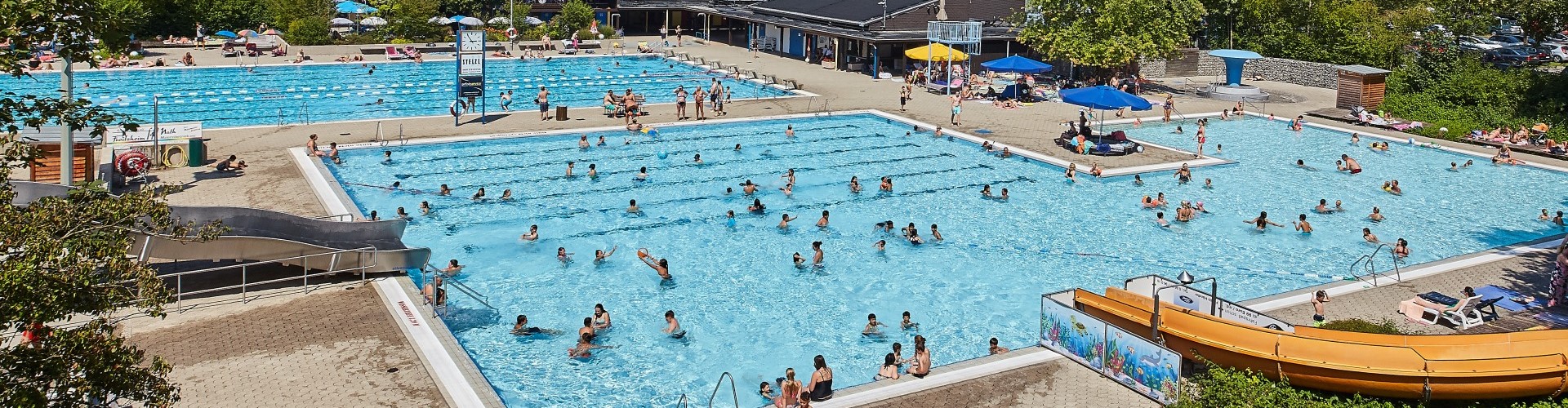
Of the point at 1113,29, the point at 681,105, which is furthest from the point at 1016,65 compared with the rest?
the point at 681,105

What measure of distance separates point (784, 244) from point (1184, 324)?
1008 cm

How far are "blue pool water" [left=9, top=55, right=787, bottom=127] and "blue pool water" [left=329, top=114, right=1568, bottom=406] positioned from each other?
8.48 metres

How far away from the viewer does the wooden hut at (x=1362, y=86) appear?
37281 mm

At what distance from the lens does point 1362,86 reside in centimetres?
3728

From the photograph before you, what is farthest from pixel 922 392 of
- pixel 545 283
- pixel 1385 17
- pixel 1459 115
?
pixel 1385 17

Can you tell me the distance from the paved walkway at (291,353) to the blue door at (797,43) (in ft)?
124

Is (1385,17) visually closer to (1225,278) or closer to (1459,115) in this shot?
(1459,115)

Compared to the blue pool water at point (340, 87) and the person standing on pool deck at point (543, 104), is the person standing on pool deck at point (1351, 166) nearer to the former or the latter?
the blue pool water at point (340, 87)

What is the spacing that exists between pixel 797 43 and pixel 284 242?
38.5 meters

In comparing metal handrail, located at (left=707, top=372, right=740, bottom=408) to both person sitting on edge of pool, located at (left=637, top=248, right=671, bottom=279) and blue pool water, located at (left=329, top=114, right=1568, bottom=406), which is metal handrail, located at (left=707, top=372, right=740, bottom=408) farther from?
person sitting on edge of pool, located at (left=637, top=248, right=671, bottom=279)

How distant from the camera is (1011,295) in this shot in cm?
1928

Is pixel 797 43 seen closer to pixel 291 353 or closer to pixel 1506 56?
pixel 1506 56

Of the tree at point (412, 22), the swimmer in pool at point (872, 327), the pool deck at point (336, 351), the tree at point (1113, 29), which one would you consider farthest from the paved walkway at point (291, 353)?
the tree at point (412, 22)

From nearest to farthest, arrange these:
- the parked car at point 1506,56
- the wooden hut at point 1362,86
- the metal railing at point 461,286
→ the metal railing at point 461,286 < the wooden hut at point 1362,86 < the parked car at point 1506,56
